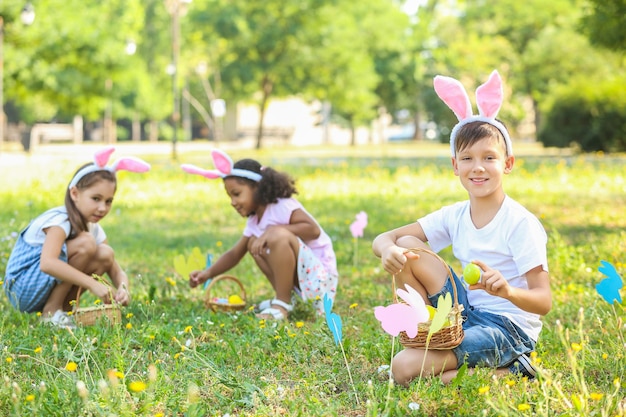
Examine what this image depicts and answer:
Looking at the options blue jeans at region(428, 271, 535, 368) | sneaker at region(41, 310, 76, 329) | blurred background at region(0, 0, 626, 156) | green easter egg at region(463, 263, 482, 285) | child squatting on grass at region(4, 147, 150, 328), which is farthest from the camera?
blurred background at region(0, 0, 626, 156)

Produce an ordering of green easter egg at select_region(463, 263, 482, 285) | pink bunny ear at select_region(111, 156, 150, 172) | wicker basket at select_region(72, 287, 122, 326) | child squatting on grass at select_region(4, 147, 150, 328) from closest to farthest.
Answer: green easter egg at select_region(463, 263, 482, 285), wicker basket at select_region(72, 287, 122, 326), child squatting on grass at select_region(4, 147, 150, 328), pink bunny ear at select_region(111, 156, 150, 172)

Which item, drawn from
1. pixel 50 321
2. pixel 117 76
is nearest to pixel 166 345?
pixel 50 321

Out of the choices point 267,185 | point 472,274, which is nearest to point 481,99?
point 472,274

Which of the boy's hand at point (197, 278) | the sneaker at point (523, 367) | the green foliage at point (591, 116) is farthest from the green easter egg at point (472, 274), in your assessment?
the green foliage at point (591, 116)

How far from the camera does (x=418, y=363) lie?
300 cm

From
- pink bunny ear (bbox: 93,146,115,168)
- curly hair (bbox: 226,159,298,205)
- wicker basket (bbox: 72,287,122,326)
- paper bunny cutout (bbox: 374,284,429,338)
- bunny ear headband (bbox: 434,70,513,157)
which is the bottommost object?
wicker basket (bbox: 72,287,122,326)

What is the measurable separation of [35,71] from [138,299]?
1811cm

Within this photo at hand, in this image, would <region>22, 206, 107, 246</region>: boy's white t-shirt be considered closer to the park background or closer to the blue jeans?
the park background

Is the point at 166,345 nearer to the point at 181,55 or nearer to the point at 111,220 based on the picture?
the point at 111,220

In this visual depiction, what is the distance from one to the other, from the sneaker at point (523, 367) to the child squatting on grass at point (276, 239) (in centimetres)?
137

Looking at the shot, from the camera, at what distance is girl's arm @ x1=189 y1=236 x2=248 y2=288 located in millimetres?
4598

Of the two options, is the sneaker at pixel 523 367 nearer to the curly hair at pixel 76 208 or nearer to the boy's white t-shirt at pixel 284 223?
the boy's white t-shirt at pixel 284 223

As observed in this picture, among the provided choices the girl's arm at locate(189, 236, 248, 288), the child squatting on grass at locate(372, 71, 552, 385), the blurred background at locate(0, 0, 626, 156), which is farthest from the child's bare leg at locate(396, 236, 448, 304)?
the blurred background at locate(0, 0, 626, 156)

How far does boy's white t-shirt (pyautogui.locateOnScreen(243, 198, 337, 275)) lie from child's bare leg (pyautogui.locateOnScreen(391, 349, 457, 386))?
1.55m
